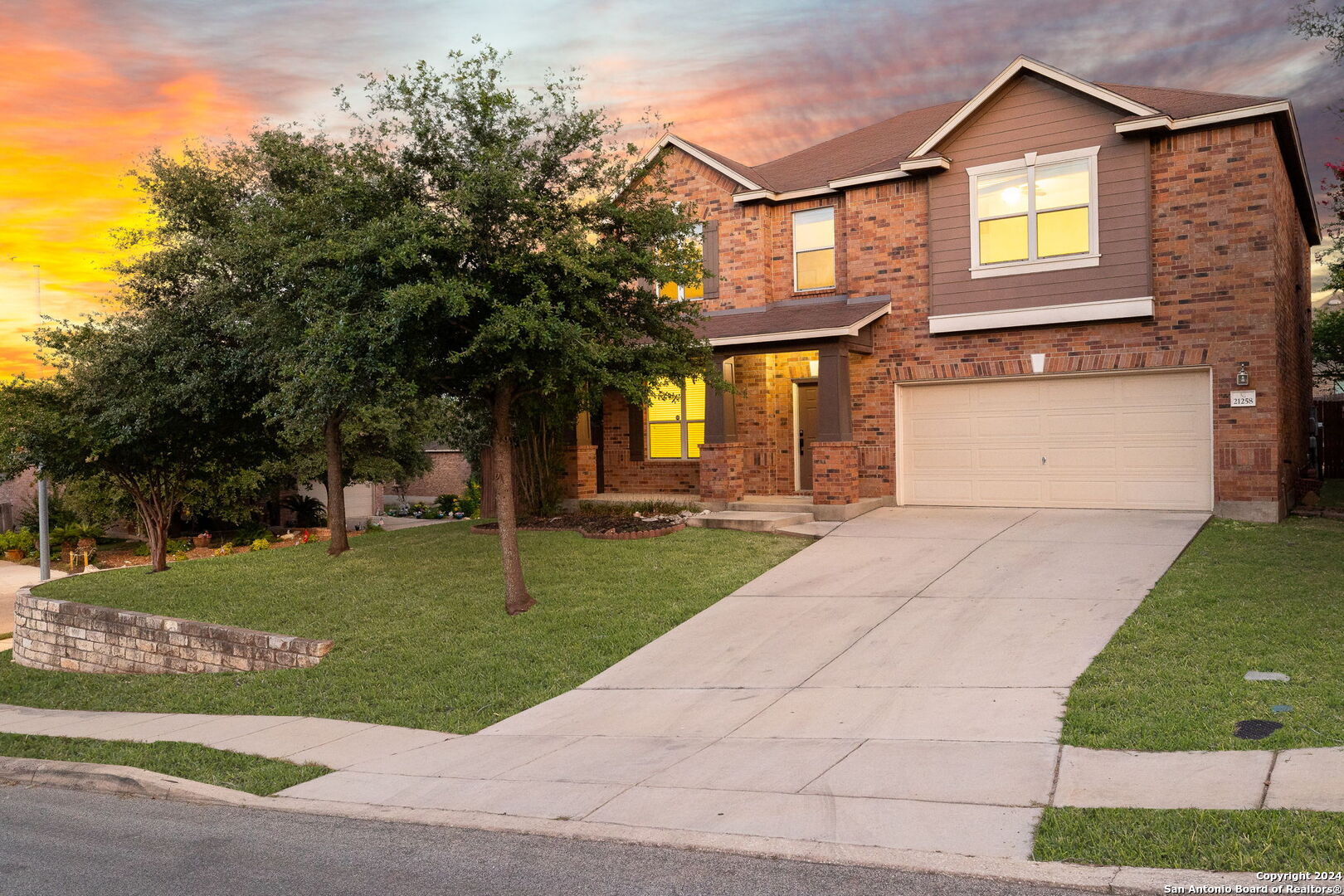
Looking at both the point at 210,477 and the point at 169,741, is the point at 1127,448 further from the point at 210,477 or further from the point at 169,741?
the point at 210,477

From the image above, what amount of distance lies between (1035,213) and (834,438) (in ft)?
16.3

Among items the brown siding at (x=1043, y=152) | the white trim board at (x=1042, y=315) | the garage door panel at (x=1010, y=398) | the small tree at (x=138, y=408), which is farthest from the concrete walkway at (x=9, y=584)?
the brown siding at (x=1043, y=152)

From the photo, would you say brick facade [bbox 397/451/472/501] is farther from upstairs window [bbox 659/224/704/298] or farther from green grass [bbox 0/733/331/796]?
green grass [bbox 0/733/331/796]

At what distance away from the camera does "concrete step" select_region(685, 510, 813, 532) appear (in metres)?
16.2

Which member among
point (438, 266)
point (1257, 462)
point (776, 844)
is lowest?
point (776, 844)

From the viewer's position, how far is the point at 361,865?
5781 millimetres

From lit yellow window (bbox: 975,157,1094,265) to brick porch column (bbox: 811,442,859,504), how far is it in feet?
13.2

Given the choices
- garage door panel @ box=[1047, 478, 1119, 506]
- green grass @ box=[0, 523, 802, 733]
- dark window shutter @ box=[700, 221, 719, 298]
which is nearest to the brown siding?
garage door panel @ box=[1047, 478, 1119, 506]

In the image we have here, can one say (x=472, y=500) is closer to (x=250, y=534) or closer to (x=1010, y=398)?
(x=250, y=534)

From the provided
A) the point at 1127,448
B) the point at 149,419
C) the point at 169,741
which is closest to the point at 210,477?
the point at 149,419

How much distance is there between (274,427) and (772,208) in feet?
37.8

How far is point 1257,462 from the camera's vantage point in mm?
14977

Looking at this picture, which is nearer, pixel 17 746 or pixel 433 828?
pixel 433 828

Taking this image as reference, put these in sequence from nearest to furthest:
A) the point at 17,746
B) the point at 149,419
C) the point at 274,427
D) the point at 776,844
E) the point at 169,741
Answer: the point at 776,844 < the point at 169,741 < the point at 17,746 < the point at 149,419 < the point at 274,427
